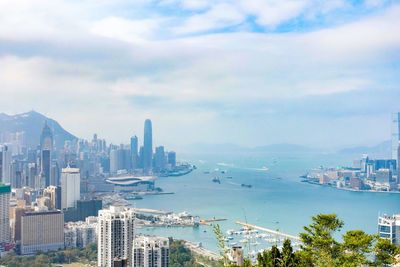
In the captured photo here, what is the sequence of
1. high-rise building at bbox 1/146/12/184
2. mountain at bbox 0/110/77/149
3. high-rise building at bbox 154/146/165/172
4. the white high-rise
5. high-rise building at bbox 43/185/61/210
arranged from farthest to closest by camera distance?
high-rise building at bbox 154/146/165/172 → mountain at bbox 0/110/77/149 → high-rise building at bbox 1/146/12/184 → the white high-rise → high-rise building at bbox 43/185/61/210

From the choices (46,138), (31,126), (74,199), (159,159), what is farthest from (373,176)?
(31,126)

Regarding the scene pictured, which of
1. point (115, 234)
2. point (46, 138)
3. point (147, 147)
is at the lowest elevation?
point (115, 234)

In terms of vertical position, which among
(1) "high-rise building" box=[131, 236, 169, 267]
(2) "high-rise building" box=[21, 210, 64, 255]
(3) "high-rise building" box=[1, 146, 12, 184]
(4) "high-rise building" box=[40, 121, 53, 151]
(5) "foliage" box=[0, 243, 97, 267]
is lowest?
(5) "foliage" box=[0, 243, 97, 267]

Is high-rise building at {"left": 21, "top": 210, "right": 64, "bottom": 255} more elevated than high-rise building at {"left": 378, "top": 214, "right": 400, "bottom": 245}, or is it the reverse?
high-rise building at {"left": 378, "top": 214, "right": 400, "bottom": 245}

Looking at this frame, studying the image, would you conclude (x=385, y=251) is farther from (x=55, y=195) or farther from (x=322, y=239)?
(x=55, y=195)

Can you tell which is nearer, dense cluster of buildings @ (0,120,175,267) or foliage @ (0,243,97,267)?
dense cluster of buildings @ (0,120,175,267)

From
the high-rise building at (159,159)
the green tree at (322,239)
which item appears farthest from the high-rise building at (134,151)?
the green tree at (322,239)

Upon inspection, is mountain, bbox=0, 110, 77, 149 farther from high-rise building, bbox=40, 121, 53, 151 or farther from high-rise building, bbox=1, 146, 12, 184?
high-rise building, bbox=1, 146, 12, 184

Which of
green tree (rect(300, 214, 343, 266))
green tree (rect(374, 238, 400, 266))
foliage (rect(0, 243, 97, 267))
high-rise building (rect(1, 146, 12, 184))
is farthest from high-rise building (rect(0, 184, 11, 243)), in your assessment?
green tree (rect(374, 238, 400, 266))
